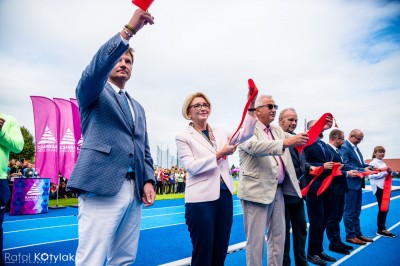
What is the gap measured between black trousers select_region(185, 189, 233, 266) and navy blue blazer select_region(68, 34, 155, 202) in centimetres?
72

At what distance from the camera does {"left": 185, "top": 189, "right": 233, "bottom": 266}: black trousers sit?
2309 millimetres

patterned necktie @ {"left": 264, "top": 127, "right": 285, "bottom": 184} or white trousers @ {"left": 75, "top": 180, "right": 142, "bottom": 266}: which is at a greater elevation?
patterned necktie @ {"left": 264, "top": 127, "right": 285, "bottom": 184}

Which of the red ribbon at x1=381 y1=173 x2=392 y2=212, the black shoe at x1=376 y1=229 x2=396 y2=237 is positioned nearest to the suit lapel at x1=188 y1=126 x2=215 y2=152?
the red ribbon at x1=381 y1=173 x2=392 y2=212

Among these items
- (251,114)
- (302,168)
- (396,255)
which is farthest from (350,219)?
(251,114)

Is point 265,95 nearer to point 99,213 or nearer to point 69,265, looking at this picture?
point 99,213

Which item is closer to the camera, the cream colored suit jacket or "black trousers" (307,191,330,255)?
the cream colored suit jacket

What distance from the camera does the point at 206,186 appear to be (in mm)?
2398

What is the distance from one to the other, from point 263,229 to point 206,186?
2.93 ft

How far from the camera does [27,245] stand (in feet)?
16.8

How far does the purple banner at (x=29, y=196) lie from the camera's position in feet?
29.9

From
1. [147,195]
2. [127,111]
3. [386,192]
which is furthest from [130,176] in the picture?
[386,192]

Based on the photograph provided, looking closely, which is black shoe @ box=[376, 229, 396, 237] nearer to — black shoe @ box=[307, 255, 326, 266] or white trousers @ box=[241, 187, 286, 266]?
black shoe @ box=[307, 255, 326, 266]

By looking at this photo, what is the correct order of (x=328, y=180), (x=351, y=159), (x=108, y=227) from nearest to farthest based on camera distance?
(x=108, y=227) < (x=328, y=180) < (x=351, y=159)

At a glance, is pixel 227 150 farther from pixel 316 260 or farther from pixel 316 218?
pixel 316 260
